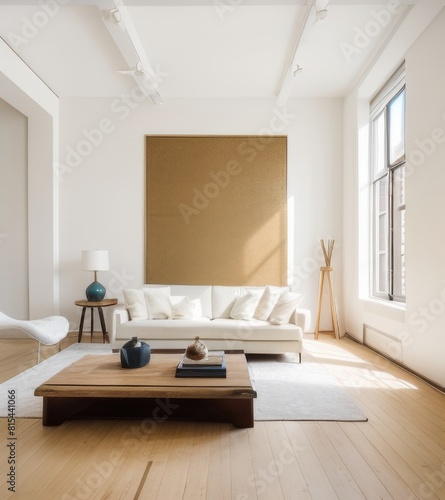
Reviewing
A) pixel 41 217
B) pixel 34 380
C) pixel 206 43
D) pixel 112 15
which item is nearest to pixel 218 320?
pixel 34 380

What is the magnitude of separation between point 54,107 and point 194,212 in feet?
7.96

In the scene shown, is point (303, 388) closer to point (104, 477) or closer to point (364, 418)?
point (364, 418)

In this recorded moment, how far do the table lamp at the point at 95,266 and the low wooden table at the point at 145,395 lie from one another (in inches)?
97.4

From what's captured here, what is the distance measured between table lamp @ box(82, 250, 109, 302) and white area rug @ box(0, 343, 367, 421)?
0.97 m

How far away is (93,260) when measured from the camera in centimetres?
514

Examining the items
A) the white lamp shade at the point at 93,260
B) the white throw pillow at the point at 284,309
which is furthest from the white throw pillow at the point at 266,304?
the white lamp shade at the point at 93,260

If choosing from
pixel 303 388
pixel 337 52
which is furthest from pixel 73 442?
pixel 337 52

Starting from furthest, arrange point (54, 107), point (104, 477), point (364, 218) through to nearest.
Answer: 1. point (54, 107)
2. point (364, 218)
3. point (104, 477)

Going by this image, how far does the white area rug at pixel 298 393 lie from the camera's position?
8.95 ft

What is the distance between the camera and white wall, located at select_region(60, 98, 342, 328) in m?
5.70

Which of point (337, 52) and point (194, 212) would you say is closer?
point (337, 52)

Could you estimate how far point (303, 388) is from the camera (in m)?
3.30

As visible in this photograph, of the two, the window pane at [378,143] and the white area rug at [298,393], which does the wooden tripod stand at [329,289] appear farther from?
the white area rug at [298,393]

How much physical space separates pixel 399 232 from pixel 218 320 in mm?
2254
